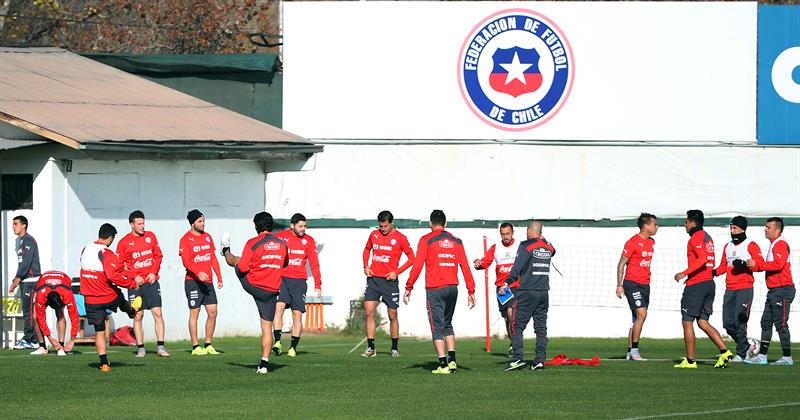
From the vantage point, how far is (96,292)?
724 inches

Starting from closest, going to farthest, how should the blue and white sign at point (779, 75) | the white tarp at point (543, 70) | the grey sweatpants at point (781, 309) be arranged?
the grey sweatpants at point (781, 309) < the white tarp at point (543, 70) < the blue and white sign at point (779, 75)

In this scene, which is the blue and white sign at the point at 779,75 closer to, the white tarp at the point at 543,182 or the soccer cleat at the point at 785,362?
the white tarp at the point at 543,182

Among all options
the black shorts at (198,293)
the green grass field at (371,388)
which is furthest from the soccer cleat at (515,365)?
the black shorts at (198,293)

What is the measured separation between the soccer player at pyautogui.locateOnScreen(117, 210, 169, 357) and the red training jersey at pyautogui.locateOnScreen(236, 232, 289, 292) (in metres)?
2.87

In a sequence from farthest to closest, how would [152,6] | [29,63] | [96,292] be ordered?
[152,6], [29,63], [96,292]

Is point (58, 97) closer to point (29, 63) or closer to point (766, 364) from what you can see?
point (29, 63)

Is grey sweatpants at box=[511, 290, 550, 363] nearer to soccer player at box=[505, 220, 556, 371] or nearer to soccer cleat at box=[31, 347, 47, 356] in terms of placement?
soccer player at box=[505, 220, 556, 371]

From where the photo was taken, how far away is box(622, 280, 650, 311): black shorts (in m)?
21.0

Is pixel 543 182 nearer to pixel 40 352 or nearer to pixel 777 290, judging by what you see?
pixel 777 290

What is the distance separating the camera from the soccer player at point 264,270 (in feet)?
59.1

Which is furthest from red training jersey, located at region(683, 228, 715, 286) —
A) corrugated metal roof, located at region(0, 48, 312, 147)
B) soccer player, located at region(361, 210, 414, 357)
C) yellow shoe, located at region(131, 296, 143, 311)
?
corrugated metal roof, located at region(0, 48, 312, 147)

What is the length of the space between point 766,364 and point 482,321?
303 inches

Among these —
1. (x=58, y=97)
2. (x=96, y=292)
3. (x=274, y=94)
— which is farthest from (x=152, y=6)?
(x=96, y=292)

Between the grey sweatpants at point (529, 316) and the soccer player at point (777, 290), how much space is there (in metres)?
3.48
